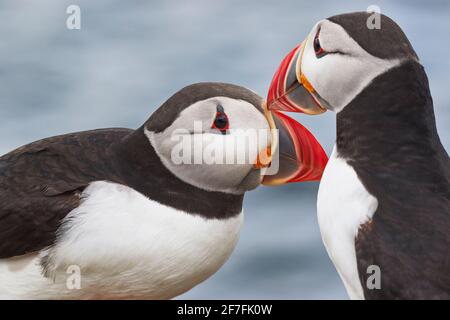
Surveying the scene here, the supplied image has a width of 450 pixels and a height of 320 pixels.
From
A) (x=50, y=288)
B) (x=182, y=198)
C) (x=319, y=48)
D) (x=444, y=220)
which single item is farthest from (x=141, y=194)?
(x=444, y=220)

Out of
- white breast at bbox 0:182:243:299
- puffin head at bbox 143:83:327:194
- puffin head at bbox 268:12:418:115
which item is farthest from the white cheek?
puffin head at bbox 268:12:418:115

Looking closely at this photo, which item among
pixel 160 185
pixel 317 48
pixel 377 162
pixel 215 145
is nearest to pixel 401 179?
pixel 377 162

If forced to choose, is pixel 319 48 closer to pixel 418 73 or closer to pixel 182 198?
pixel 418 73

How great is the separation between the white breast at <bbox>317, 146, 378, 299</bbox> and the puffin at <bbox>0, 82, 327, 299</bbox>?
722 millimetres

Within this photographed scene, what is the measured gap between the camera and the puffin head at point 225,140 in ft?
21.9

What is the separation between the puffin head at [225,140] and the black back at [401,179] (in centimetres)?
60

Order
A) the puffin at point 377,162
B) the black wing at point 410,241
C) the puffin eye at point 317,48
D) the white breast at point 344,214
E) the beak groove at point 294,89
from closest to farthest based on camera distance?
the black wing at point 410,241
the puffin at point 377,162
the white breast at point 344,214
the puffin eye at point 317,48
the beak groove at point 294,89

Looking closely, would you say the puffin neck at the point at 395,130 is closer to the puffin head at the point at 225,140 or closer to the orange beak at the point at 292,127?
the orange beak at the point at 292,127

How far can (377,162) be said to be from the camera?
19.9 ft

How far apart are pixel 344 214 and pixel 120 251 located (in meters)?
1.35

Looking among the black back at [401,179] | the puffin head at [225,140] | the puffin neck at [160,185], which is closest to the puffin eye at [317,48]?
the black back at [401,179]

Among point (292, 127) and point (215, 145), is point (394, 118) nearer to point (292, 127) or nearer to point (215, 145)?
point (292, 127)

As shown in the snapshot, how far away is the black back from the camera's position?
5609 millimetres

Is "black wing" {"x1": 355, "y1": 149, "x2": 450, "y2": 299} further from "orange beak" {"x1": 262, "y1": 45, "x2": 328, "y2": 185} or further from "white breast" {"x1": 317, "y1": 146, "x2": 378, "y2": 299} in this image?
"orange beak" {"x1": 262, "y1": 45, "x2": 328, "y2": 185}
